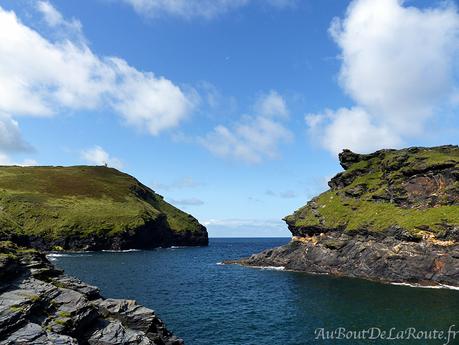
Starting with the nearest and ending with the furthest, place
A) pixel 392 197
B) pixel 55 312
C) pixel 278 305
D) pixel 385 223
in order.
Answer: pixel 55 312, pixel 278 305, pixel 385 223, pixel 392 197

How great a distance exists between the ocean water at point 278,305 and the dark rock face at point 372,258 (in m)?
7.37

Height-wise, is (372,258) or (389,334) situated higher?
(372,258)

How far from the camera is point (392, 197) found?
403 feet

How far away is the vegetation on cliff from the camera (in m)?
105

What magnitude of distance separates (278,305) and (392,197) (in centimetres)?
6777

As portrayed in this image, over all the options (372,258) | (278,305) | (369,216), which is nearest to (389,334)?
(278,305)

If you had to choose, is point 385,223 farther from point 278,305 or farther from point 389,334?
point 389,334

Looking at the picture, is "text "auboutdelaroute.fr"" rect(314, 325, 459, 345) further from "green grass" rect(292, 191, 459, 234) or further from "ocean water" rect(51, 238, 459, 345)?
"green grass" rect(292, 191, 459, 234)

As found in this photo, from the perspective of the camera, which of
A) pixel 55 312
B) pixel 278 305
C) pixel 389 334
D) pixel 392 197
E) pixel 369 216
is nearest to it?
pixel 55 312

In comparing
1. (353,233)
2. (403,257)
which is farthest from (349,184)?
(403,257)

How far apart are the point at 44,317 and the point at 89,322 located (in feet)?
13.1

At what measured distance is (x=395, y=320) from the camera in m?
58.5

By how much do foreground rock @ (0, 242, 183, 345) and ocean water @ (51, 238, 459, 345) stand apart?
1098cm

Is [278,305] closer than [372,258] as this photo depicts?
Yes
